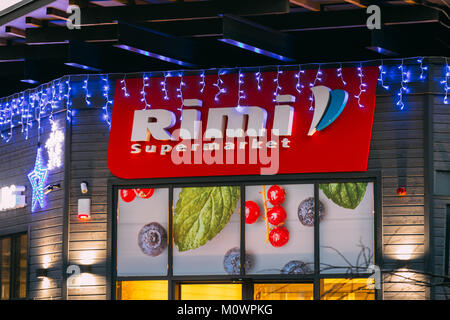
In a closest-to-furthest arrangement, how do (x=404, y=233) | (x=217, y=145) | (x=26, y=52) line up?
(x=404, y=233), (x=217, y=145), (x=26, y=52)

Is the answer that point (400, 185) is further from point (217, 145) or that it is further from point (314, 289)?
point (217, 145)

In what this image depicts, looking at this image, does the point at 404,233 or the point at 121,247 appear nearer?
the point at 404,233

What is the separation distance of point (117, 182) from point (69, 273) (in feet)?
5.34

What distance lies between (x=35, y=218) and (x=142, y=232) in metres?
2.14

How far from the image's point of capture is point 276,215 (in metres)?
11.8

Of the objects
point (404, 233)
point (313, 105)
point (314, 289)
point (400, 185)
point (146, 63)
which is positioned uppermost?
point (146, 63)

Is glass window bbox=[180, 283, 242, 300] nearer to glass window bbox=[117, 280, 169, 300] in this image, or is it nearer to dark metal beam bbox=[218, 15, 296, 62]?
glass window bbox=[117, 280, 169, 300]

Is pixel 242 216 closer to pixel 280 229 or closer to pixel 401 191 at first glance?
pixel 280 229

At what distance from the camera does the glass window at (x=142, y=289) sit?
12156 millimetres

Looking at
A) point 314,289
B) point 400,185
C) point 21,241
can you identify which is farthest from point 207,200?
point 21,241

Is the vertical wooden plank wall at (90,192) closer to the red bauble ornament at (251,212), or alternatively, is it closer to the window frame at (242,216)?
the window frame at (242,216)

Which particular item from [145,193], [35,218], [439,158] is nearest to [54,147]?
[35,218]

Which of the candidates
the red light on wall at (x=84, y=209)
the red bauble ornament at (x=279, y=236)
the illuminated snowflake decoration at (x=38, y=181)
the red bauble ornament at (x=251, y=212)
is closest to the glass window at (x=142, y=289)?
the red light on wall at (x=84, y=209)

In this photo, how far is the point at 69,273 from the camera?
12.3m
